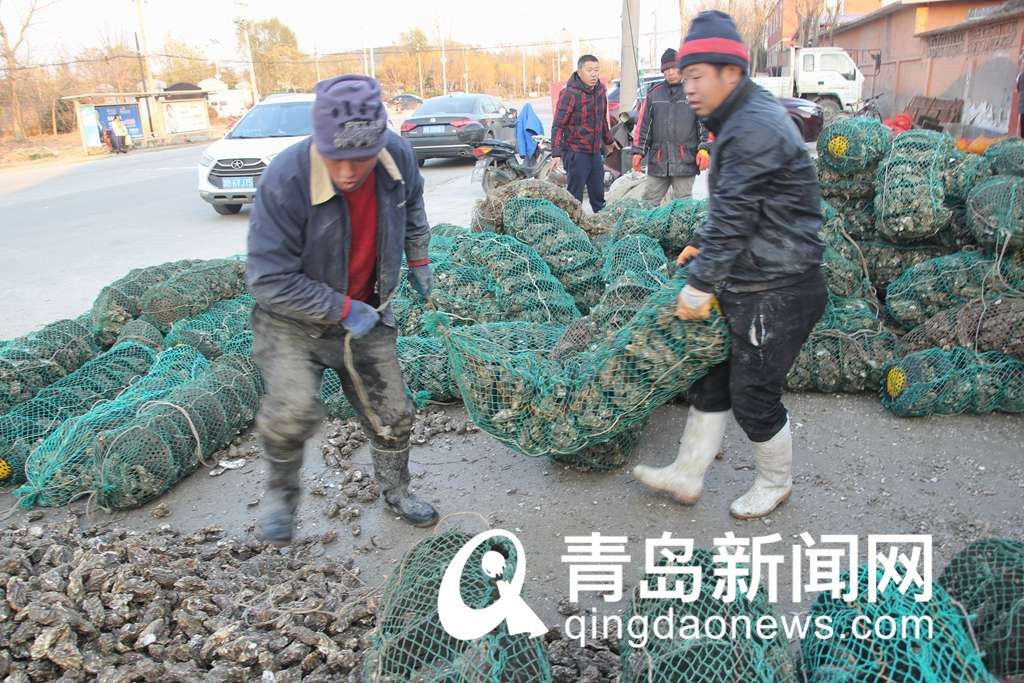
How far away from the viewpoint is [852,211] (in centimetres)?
556

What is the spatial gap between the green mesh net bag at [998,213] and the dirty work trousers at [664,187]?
3629 millimetres

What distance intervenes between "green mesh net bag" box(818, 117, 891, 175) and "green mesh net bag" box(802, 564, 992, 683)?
3.68m

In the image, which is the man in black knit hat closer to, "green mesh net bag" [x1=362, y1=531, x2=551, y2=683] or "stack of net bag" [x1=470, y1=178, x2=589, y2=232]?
"green mesh net bag" [x1=362, y1=531, x2=551, y2=683]

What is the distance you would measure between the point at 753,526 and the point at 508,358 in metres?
1.41

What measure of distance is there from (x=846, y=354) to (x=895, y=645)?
111 inches

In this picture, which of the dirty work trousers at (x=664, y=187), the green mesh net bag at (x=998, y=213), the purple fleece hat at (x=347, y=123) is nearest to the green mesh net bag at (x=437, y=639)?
the purple fleece hat at (x=347, y=123)

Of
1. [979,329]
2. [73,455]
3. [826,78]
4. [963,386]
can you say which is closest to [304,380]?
[73,455]

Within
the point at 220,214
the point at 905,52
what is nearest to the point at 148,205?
the point at 220,214

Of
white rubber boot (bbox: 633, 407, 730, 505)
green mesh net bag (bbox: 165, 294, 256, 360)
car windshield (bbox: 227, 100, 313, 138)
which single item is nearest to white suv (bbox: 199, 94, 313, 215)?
car windshield (bbox: 227, 100, 313, 138)

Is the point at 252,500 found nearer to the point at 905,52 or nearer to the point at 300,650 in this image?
the point at 300,650

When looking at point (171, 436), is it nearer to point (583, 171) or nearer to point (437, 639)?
point (437, 639)

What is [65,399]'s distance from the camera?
490 cm

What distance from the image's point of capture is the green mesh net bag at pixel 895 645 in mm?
2146

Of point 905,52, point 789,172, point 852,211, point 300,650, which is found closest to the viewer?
point 300,650
